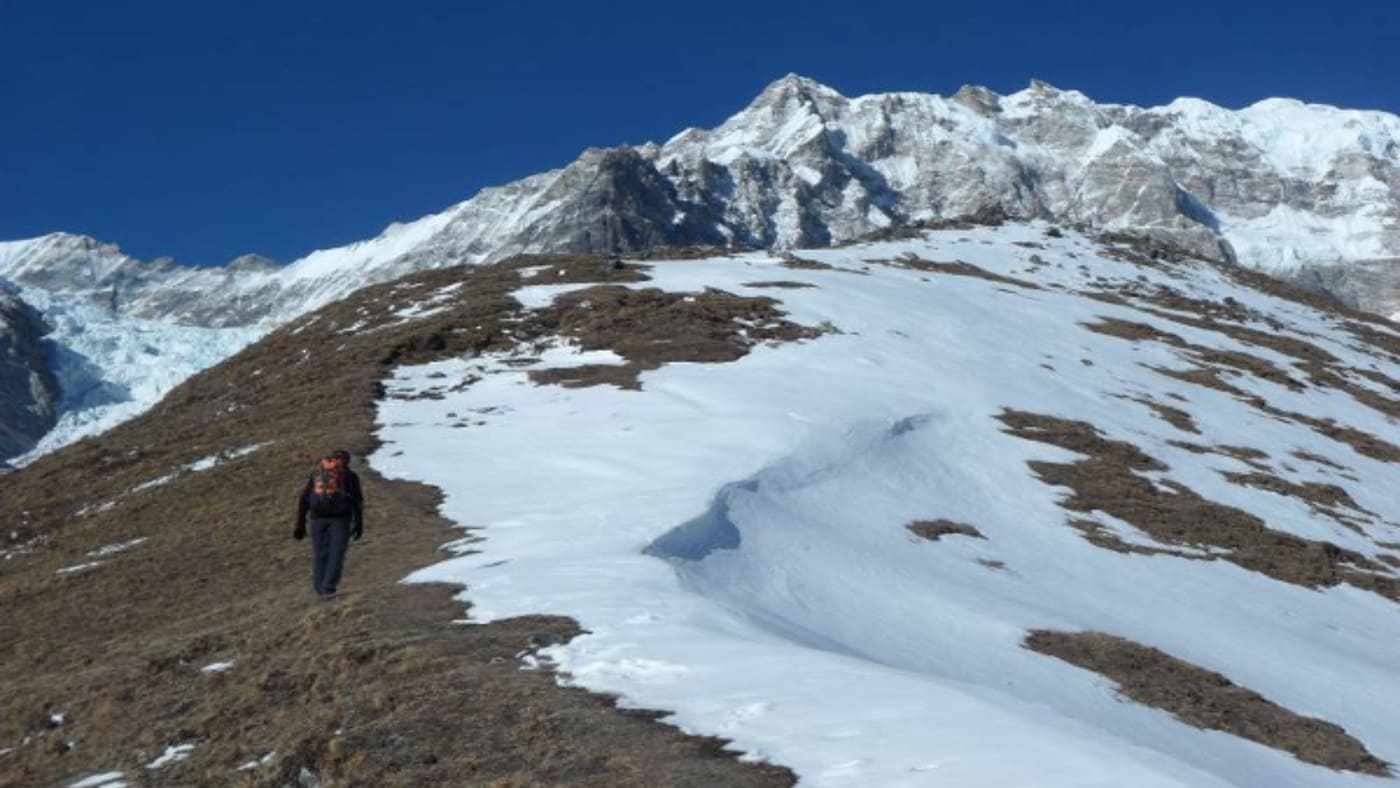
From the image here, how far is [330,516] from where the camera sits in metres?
18.3

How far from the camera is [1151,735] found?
16359 mm

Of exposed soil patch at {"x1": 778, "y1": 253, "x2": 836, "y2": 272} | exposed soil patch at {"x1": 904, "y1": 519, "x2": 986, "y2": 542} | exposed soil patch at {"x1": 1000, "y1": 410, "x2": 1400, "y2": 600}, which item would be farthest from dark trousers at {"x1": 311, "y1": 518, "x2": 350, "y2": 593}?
exposed soil patch at {"x1": 778, "y1": 253, "x2": 836, "y2": 272}

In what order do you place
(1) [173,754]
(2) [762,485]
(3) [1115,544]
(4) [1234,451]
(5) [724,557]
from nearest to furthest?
1. (1) [173,754]
2. (5) [724,557]
3. (2) [762,485]
4. (3) [1115,544]
5. (4) [1234,451]

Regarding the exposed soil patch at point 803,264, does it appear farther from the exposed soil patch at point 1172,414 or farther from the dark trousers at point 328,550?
the dark trousers at point 328,550

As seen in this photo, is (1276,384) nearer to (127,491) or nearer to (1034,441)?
(1034,441)

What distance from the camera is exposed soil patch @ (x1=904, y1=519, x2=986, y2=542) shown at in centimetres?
2598

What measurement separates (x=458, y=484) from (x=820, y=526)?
729 cm

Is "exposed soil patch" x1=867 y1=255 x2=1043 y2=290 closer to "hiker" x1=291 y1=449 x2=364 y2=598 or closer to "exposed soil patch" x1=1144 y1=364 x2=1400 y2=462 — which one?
"exposed soil patch" x1=1144 y1=364 x2=1400 y2=462

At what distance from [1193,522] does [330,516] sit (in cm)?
2109

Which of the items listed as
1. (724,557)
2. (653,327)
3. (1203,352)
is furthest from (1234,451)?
(724,557)

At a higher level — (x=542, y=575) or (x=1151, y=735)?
(x=542, y=575)

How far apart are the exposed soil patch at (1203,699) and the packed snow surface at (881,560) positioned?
0.48 metres

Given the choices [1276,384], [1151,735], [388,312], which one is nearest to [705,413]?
[1151,735]

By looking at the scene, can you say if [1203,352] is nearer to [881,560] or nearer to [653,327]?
[653,327]
